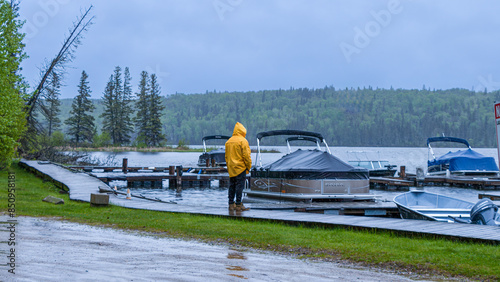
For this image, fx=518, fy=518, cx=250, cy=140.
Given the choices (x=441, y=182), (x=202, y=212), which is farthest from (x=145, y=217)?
(x=441, y=182)

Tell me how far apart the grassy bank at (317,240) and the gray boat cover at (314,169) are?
25.1 ft

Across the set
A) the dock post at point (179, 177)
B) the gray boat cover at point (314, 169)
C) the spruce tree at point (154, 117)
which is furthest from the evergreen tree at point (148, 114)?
the gray boat cover at point (314, 169)

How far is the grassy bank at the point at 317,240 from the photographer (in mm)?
7771

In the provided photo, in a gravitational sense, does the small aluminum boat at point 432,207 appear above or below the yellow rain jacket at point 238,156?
below

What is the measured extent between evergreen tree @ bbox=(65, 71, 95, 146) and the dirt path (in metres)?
99.1

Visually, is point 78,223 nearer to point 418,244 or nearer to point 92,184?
point 418,244

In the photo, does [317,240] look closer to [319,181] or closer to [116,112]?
[319,181]

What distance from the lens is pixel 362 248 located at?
9.07m

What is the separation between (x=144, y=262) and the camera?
7.67 metres

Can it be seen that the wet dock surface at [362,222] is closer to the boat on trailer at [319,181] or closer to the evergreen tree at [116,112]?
the boat on trailer at [319,181]

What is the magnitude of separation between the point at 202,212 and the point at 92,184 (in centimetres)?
1043

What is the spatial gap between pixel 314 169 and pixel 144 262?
1358 centimetres

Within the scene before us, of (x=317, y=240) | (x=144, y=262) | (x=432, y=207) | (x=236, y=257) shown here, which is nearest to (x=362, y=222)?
(x=317, y=240)

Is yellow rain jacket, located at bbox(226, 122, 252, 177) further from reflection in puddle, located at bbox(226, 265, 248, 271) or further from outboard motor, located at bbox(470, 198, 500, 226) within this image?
reflection in puddle, located at bbox(226, 265, 248, 271)
